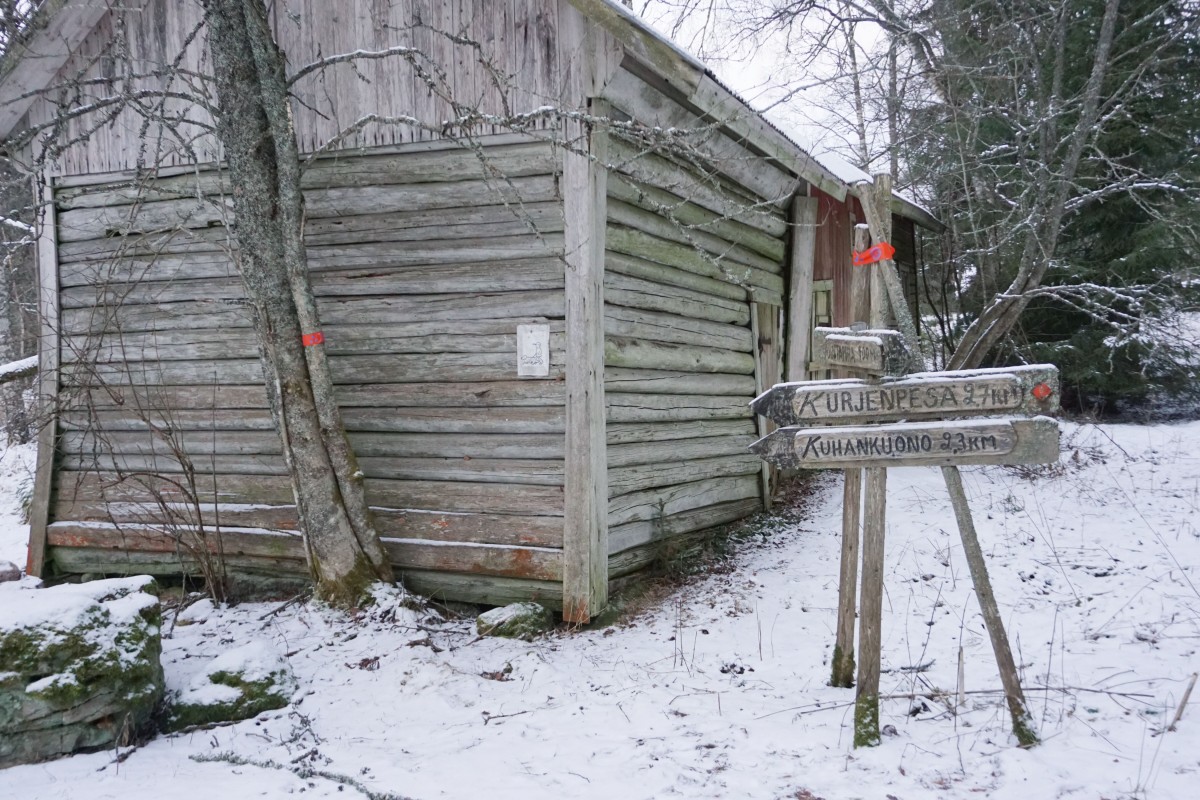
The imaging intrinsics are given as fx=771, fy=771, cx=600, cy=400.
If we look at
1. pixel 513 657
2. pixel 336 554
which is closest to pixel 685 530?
pixel 513 657

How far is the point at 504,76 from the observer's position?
5145mm

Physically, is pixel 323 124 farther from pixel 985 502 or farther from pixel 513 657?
pixel 985 502

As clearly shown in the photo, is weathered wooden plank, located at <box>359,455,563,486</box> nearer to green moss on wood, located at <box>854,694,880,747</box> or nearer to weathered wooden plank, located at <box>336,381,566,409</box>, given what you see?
weathered wooden plank, located at <box>336,381,566,409</box>

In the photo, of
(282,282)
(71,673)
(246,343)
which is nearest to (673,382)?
(282,282)

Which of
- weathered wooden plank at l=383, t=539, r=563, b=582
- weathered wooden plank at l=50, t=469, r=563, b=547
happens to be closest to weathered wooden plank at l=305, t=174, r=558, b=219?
weathered wooden plank at l=50, t=469, r=563, b=547

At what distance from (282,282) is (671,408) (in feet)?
10.1

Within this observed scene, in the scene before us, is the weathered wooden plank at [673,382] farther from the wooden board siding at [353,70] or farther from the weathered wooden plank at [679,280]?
the wooden board siding at [353,70]

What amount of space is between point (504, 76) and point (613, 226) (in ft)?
4.06

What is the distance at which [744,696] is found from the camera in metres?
4.13

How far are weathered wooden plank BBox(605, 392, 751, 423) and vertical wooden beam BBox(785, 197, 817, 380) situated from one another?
1.44 meters

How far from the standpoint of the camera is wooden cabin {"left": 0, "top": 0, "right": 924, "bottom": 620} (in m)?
5.25

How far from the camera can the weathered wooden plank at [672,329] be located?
18.4 ft

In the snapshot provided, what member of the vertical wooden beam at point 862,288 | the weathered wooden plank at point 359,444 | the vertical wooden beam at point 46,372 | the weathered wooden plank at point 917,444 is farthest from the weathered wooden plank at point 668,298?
the vertical wooden beam at point 46,372

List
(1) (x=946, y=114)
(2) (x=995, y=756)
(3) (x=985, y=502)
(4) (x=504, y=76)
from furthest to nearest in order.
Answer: (1) (x=946, y=114), (3) (x=985, y=502), (4) (x=504, y=76), (2) (x=995, y=756)
